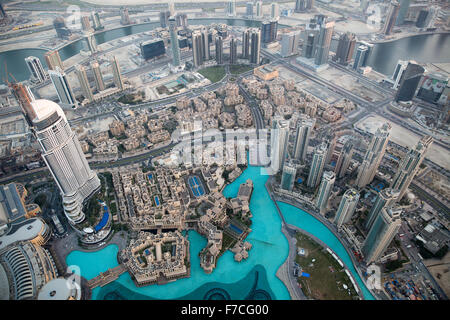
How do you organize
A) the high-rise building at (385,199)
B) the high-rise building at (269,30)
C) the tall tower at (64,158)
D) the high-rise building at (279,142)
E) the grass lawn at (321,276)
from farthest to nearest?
the high-rise building at (269,30)
the high-rise building at (279,142)
the tall tower at (64,158)
the high-rise building at (385,199)
the grass lawn at (321,276)

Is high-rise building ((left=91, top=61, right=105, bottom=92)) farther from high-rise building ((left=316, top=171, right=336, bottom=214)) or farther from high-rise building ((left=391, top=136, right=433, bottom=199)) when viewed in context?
high-rise building ((left=391, top=136, right=433, bottom=199))

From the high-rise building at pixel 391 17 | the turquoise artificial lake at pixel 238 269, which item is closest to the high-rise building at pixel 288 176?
the turquoise artificial lake at pixel 238 269

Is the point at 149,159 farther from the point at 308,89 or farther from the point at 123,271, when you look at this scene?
the point at 308,89

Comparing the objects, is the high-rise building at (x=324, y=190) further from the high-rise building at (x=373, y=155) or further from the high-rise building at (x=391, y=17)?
the high-rise building at (x=391, y=17)

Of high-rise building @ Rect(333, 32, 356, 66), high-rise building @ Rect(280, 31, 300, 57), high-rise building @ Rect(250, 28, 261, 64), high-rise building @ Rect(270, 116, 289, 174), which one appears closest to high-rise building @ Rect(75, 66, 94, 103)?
high-rise building @ Rect(250, 28, 261, 64)

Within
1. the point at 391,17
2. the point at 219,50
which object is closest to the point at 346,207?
the point at 219,50
